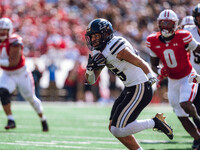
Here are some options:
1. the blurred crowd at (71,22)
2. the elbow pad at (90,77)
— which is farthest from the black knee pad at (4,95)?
the blurred crowd at (71,22)

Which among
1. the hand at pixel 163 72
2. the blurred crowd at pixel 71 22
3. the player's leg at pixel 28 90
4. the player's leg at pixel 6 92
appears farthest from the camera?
the blurred crowd at pixel 71 22

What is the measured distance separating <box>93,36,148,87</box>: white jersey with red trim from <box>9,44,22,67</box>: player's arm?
3209mm

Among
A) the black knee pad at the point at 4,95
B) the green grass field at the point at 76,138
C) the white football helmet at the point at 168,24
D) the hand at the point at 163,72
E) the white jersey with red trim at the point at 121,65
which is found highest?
the white football helmet at the point at 168,24

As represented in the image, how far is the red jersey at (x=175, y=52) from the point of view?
5879 millimetres

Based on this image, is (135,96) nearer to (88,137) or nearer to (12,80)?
(88,137)

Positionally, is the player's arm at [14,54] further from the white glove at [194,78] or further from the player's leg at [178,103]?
the white glove at [194,78]

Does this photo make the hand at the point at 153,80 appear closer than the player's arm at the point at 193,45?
Yes

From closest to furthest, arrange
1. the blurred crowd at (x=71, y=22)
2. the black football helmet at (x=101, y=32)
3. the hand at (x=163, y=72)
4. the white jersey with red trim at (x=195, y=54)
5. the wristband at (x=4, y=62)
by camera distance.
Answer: the black football helmet at (x=101, y=32) < the hand at (x=163, y=72) < the white jersey with red trim at (x=195, y=54) < the wristband at (x=4, y=62) < the blurred crowd at (x=71, y=22)

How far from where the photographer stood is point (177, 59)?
19.6 feet

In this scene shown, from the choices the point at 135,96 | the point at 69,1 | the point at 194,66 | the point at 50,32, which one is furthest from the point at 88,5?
the point at 135,96

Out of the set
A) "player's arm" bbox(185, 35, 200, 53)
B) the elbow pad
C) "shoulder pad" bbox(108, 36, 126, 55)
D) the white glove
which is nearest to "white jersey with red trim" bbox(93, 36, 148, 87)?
"shoulder pad" bbox(108, 36, 126, 55)

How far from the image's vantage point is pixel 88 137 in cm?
708

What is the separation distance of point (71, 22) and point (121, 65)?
1286cm

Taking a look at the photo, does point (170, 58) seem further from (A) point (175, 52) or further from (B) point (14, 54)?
(B) point (14, 54)
